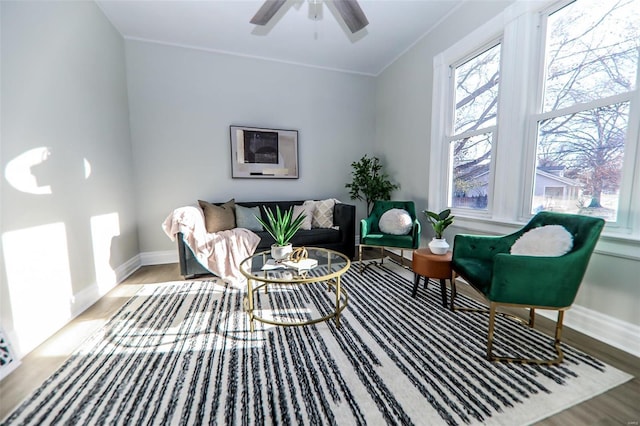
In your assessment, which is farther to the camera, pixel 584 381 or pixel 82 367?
pixel 82 367

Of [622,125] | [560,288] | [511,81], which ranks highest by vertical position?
[511,81]

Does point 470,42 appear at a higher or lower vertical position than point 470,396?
higher

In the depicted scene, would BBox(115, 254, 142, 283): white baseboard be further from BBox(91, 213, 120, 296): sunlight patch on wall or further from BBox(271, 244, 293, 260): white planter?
BBox(271, 244, 293, 260): white planter

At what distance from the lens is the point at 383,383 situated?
47.2 inches

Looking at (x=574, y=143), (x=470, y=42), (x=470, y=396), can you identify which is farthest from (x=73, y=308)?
(x=470, y=42)

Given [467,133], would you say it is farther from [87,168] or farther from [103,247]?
[103,247]

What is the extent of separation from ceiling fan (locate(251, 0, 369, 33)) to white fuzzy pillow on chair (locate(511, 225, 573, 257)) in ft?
6.51

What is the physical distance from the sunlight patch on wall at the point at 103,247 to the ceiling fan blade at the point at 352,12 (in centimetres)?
275

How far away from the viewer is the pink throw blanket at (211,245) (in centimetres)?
245

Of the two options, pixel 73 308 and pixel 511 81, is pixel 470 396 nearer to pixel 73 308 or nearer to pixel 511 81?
pixel 511 81

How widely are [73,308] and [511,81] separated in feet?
13.1

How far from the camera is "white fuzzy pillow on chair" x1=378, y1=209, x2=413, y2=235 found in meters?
2.69

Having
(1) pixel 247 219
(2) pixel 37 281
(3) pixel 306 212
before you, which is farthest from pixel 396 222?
(2) pixel 37 281

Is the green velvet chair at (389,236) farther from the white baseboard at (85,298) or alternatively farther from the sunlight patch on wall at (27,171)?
the sunlight patch on wall at (27,171)
